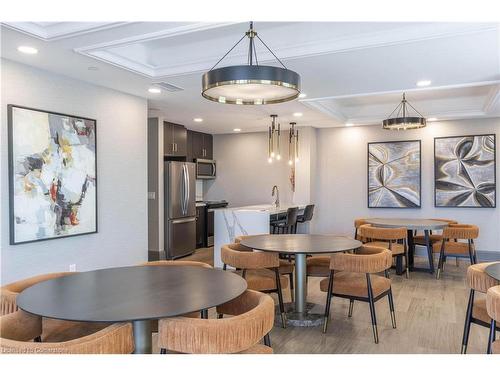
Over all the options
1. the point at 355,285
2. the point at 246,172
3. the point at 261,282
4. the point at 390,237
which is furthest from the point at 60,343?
the point at 246,172

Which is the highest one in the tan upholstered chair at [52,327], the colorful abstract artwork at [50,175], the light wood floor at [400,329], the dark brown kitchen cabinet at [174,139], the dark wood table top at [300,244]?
the dark brown kitchen cabinet at [174,139]

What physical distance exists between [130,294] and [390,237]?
3.85 metres

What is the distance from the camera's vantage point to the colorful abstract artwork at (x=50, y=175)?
11.8 feet

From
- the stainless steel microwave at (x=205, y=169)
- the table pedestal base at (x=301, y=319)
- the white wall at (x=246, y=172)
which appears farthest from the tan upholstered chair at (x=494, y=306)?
the stainless steel microwave at (x=205, y=169)

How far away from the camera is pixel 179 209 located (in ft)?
22.9

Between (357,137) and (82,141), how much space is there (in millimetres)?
5200

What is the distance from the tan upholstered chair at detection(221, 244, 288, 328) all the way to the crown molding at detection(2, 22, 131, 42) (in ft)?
6.58

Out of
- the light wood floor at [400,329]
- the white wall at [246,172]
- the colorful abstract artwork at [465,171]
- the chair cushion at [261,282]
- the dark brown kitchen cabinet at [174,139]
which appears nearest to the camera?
the light wood floor at [400,329]

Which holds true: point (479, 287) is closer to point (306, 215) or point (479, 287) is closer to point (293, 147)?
point (306, 215)

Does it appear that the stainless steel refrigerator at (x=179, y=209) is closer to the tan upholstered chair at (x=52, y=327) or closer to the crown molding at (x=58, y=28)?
the crown molding at (x=58, y=28)

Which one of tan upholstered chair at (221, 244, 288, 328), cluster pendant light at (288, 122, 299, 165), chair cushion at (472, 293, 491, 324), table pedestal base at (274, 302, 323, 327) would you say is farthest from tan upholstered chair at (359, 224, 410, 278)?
cluster pendant light at (288, 122, 299, 165)

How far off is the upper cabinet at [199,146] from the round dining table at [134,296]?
5.97 m

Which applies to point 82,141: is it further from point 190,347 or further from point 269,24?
point 190,347

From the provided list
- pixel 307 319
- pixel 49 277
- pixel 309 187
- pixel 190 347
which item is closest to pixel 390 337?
pixel 307 319
